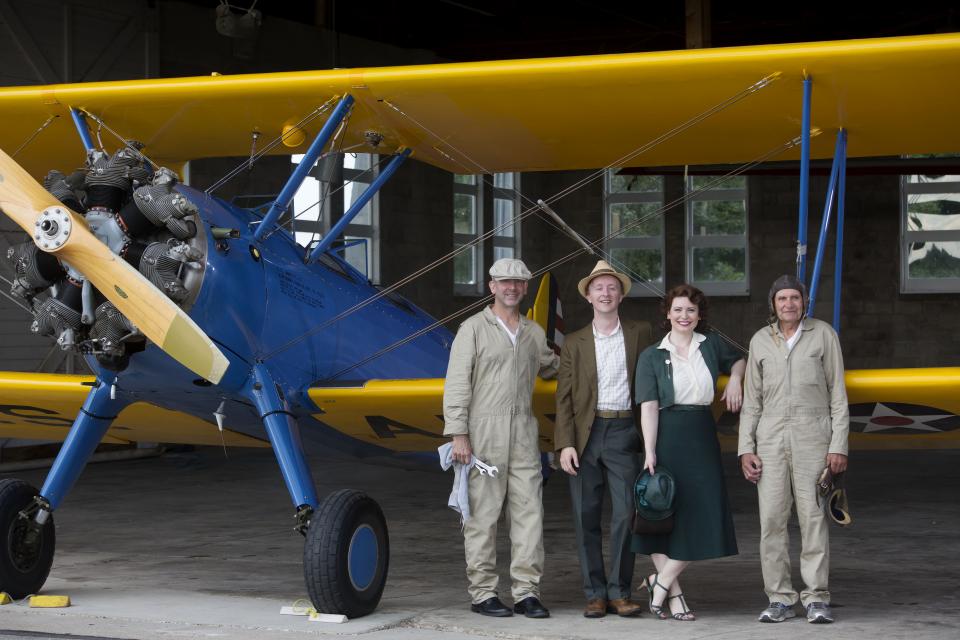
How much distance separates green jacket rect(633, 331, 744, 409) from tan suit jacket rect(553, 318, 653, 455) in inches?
5.1

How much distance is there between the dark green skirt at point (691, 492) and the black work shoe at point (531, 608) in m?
0.44

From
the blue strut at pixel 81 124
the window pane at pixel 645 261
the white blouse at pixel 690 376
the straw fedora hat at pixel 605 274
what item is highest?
the blue strut at pixel 81 124

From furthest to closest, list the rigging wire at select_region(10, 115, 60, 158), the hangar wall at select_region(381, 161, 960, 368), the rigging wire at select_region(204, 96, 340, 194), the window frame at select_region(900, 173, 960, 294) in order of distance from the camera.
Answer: the window frame at select_region(900, 173, 960, 294) < the hangar wall at select_region(381, 161, 960, 368) < the rigging wire at select_region(10, 115, 60, 158) < the rigging wire at select_region(204, 96, 340, 194)

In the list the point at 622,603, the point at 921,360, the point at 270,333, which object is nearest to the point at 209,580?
the point at 270,333

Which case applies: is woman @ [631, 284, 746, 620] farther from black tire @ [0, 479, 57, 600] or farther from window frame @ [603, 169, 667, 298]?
window frame @ [603, 169, 667, 298]

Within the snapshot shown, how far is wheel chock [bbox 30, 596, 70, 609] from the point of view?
209 inches

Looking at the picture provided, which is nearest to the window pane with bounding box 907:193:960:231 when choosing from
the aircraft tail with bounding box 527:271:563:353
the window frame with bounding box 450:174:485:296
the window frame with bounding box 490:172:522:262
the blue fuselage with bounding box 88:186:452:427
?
the window frame with bounding box 490:172:522:262

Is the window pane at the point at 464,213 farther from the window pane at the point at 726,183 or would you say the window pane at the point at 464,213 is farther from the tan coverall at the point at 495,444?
the tan coverall at the point at 495,444

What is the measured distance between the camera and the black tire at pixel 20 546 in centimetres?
540

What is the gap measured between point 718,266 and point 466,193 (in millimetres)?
4062

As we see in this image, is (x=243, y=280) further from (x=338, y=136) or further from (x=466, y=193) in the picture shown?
(x=466, y=193)

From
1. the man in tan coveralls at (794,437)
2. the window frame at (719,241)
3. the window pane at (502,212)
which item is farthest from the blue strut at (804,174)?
the window frame at (719,241)

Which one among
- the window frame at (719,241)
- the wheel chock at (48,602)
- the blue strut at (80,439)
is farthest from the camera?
the window frame at (719,241)

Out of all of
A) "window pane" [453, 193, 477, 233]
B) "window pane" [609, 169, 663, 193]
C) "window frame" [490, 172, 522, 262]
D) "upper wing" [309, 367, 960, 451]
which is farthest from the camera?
"window pane" [609, 169, 663, 193]
